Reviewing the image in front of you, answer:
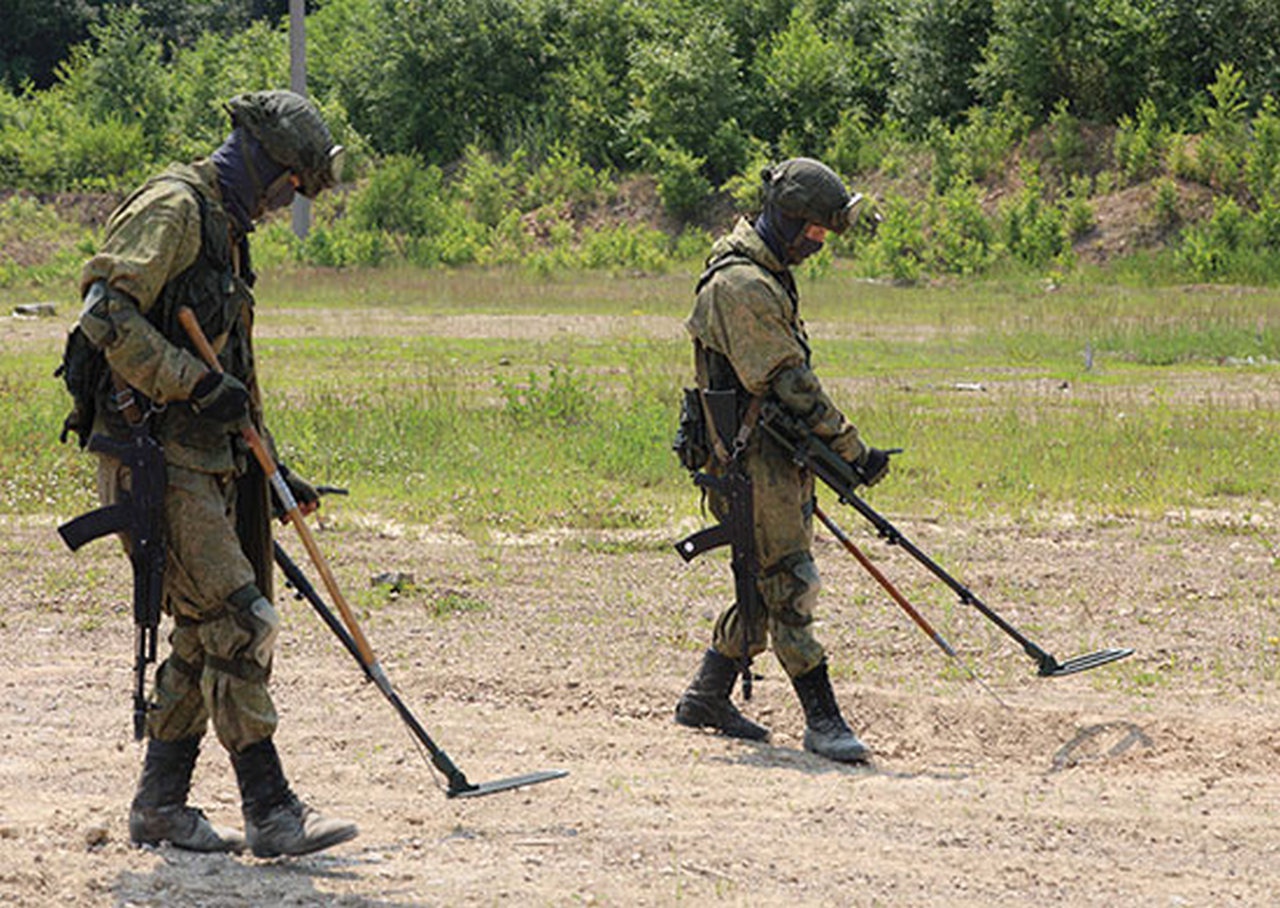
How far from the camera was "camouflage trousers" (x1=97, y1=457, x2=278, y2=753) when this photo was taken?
16.1 ft

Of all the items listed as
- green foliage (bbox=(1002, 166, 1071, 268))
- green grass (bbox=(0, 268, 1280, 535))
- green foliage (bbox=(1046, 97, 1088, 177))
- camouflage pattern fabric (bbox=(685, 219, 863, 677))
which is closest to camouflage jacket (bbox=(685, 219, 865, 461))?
camouflage pattern fabric (bbox=(685, 219, 863, 677))

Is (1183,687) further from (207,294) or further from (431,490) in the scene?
(431,490)

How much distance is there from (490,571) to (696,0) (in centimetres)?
3260

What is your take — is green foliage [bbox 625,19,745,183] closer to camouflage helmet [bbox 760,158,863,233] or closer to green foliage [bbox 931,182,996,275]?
green foliage [bbox 931,182,996,275]

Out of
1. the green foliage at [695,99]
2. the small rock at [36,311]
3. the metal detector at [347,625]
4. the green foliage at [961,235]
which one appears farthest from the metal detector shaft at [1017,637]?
the green foliage at [695,99]

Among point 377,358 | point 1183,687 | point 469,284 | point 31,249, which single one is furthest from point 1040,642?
point 31,249

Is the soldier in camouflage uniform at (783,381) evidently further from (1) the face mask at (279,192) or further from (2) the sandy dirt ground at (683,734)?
(1) the face mask at (279,192)

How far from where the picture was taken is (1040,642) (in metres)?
8.23

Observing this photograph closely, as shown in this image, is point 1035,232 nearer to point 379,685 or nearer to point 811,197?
point 811,197

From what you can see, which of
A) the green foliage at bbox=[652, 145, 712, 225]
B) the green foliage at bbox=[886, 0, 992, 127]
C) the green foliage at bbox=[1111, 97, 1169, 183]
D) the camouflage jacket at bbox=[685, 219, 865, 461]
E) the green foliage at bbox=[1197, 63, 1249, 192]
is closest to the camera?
the camouflage jacket at bbox=[685, 219, 865, 461]

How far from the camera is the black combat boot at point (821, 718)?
6.46m

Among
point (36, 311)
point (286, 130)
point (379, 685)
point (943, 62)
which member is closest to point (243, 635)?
point (379, 685)

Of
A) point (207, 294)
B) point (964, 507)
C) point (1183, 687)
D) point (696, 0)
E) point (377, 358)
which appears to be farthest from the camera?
point (696, 0)

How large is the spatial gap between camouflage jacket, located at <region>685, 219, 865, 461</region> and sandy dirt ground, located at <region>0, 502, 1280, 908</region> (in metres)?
1.18
